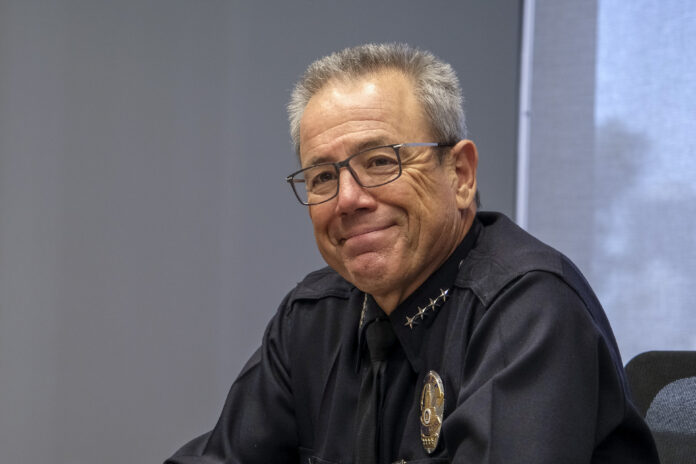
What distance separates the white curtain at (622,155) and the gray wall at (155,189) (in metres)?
0.13

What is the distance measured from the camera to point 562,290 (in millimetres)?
1083

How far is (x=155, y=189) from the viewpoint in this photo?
89.9 inches

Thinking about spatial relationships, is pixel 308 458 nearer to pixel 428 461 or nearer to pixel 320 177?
pixel 428 461

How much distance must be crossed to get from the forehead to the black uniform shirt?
0.74 feet

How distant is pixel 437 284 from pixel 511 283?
0.21 m

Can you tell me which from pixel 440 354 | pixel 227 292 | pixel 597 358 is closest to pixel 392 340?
pixel 440 354

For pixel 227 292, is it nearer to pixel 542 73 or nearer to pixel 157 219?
pixel 157 219

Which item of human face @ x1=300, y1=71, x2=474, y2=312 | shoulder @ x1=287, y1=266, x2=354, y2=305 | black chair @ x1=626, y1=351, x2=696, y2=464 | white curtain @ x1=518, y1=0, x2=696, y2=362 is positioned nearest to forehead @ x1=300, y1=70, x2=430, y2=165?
human face @ x1=300, y1=71, x2=474, y2=312

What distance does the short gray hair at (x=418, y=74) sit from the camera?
1.35 metres

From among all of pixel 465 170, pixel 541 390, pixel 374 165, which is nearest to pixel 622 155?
pixel 465 170

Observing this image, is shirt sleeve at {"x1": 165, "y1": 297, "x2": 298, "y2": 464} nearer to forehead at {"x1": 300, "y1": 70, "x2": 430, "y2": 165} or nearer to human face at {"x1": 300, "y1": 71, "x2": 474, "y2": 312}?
human face at {"x1": 300, "y1": 71, "x2": 474, "y2": 312}

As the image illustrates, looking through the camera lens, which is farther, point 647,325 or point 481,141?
point 481,141

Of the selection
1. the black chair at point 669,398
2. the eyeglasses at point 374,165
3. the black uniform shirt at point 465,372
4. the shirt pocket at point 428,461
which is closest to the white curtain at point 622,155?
the black chair at point 669,398

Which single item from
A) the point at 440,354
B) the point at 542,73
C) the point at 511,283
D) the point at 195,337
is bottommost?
the point at 195,337
